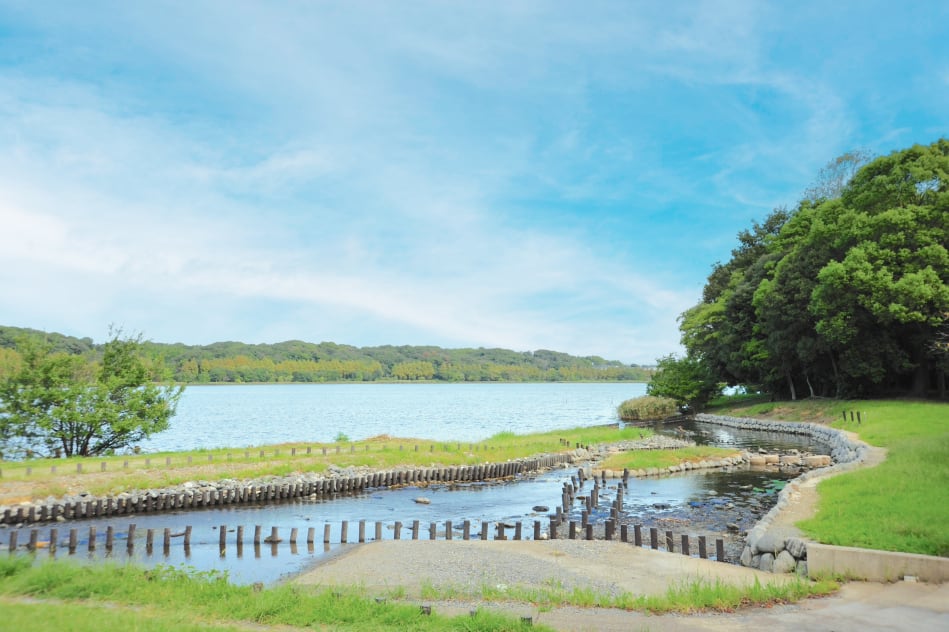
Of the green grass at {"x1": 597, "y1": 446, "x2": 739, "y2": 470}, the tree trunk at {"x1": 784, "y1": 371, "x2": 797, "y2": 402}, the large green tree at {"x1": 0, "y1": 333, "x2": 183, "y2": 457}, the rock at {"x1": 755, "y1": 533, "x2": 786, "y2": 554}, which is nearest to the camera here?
the rock at {"x1": 755, "y1": 533, "x2": 786, "y2": 554}

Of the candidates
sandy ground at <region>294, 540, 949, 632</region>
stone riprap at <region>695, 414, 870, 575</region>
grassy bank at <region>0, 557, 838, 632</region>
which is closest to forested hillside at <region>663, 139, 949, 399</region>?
stone riprap at <region>695, 414, 870, 575</region>

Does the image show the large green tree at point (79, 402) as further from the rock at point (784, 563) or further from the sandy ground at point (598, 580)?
the rock at point (784, 563)

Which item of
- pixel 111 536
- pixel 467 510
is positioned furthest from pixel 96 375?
pixel 467 510

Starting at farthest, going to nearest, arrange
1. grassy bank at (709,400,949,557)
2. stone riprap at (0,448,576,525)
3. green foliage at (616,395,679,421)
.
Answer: green foliage at (616,395,679,421) < stone riprap at (0,448,576,525) < grassy bank at (709,400,949,557)

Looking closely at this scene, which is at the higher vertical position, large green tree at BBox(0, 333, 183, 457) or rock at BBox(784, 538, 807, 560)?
large green tree at BBox(0, 333, 183, 457)

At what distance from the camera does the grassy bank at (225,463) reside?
22062mm

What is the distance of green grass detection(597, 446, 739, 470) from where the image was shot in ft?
101

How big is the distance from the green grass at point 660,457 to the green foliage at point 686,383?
3250 cm

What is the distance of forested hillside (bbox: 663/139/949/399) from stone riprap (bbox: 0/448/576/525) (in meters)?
24.2

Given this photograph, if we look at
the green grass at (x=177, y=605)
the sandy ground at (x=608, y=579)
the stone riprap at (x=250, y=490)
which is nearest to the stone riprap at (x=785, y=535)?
the sandy ground at (x=608, y=579)

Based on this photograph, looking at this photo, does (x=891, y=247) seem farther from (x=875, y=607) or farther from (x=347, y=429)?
(x=347, y=429)

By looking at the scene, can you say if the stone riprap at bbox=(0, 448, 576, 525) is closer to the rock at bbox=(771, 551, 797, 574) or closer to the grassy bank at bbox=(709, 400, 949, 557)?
the grassy bank at bbox=(709, 400, 949, 557)

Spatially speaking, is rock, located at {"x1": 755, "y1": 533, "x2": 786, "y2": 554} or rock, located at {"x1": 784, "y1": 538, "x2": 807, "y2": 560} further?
rock, located at {"x1": 755, "y1": 533, "x2": 786, "y2": 554}

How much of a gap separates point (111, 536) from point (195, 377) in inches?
5653
